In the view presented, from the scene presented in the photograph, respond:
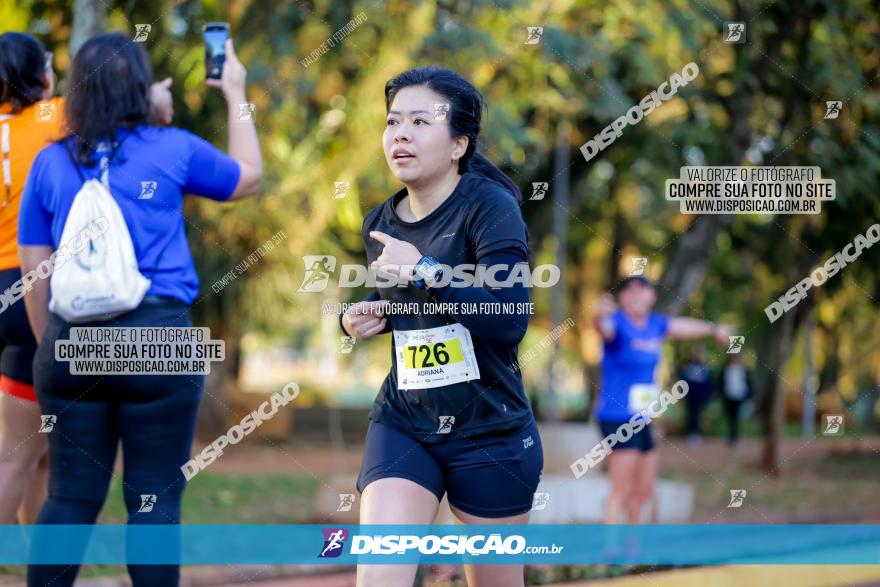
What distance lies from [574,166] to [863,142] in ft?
21.1

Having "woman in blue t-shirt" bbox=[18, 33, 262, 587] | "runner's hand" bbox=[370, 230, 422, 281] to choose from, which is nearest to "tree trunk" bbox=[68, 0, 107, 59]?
"woman in blue t-shirt" bbox=[18, 33, 262, 587]

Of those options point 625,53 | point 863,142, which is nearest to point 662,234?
point 625,53

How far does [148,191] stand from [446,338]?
1146 mm

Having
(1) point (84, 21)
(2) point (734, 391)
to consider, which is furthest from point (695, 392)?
(1) point (84, 21)

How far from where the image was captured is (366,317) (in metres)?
3.48

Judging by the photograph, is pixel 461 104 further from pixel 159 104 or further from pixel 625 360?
pixel 625 360

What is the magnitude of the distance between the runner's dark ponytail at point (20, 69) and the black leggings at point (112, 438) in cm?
113

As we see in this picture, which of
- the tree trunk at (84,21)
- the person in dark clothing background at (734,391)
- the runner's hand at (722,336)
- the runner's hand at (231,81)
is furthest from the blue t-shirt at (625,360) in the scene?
the person in dark clothing background at (734,391)

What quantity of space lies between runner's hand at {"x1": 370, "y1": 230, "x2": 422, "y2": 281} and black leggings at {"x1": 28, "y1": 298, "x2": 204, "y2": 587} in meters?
0.87

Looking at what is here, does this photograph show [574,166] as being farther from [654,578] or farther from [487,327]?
[487,327]

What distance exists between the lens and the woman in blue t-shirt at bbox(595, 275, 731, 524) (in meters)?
7.12

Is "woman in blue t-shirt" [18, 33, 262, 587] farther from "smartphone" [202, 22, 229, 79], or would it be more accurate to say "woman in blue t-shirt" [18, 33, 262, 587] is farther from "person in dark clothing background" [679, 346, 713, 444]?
"person in dark clothing background" [679, 346, 713, 444]

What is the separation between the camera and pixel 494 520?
3.34 m

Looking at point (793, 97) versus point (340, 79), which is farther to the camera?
point (340, 79)
